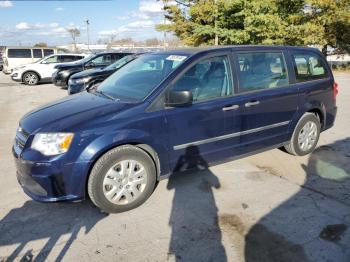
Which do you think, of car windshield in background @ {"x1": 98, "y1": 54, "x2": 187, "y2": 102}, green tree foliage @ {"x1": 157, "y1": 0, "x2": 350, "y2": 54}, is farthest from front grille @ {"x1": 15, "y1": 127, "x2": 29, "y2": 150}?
green tree foliage @ {"x1": 157, "y1": 0, "x2": 350, "y2": 54}

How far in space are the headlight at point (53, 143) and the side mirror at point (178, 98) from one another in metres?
1.09

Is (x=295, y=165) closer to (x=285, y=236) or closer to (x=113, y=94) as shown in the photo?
(x=285, y=236)

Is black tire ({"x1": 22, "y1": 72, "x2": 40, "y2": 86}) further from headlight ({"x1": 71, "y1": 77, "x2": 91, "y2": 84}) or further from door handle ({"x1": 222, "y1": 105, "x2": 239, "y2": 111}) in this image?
door handle ({"x1": 222, "y1": 105, "x2": 239, "y2": 111})

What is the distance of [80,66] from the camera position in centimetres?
1420

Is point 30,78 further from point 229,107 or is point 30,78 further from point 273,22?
point 229,107

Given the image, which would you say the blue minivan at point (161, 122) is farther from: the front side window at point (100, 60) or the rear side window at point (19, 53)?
the rear side window at point (19, 53)

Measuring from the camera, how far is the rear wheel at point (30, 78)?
16672mm

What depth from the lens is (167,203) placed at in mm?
3873

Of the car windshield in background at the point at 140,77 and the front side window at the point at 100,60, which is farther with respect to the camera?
the front side window at the point at 100,60

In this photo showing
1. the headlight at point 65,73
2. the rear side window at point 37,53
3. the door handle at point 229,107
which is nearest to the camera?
the door handle at point 229,107

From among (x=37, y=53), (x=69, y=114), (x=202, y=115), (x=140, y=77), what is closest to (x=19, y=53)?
(x=37, y=53)

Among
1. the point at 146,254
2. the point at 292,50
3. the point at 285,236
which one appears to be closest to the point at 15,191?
→ the point at 146,254

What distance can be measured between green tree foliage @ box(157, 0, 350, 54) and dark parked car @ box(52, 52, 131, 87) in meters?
9.61

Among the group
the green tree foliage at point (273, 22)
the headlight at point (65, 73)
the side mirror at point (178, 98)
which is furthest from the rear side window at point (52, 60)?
the side mirror at point (178, 98)
